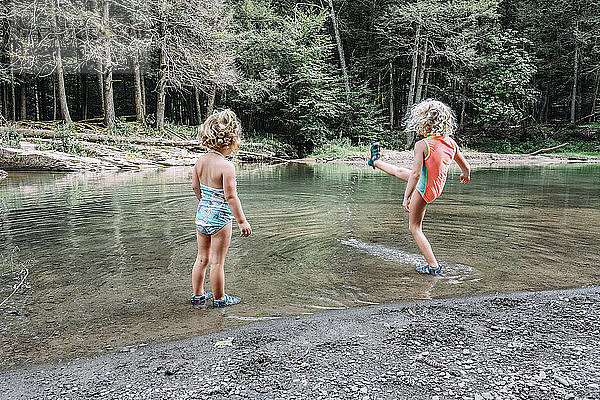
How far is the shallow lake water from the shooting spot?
10.3 feet

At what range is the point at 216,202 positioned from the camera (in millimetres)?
3473

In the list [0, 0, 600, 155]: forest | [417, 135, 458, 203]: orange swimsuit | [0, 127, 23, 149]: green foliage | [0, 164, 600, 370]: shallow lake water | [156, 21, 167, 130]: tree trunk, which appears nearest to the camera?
[0, 164, 600, 370]: shallow lake water

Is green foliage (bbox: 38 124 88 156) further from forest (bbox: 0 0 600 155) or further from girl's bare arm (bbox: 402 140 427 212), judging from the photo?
girl's bare arm (bbox: 402 140 427 212)

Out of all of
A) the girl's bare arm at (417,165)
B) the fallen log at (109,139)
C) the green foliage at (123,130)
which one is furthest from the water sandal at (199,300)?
the green foliage at (123,130)

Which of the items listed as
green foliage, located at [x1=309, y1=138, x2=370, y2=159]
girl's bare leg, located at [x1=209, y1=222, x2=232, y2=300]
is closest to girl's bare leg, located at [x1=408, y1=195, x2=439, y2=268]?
girl's bare leg, located at [x1=209, y1=222, x2=232, y2=300]

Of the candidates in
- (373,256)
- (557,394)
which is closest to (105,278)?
(373,256)

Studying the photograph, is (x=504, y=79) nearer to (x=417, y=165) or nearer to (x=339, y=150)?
(x=339, y=150)

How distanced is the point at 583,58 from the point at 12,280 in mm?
37572

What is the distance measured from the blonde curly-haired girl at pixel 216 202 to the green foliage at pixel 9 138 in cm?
1720

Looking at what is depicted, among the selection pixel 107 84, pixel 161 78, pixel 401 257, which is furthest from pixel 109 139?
pixel 401 257

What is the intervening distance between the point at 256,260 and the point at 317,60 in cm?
2517

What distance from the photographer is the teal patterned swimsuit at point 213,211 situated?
3.47 metres

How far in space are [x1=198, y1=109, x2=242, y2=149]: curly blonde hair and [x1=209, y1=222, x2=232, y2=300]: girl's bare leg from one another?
66 centimetres

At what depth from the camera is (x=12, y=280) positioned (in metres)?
4.04
